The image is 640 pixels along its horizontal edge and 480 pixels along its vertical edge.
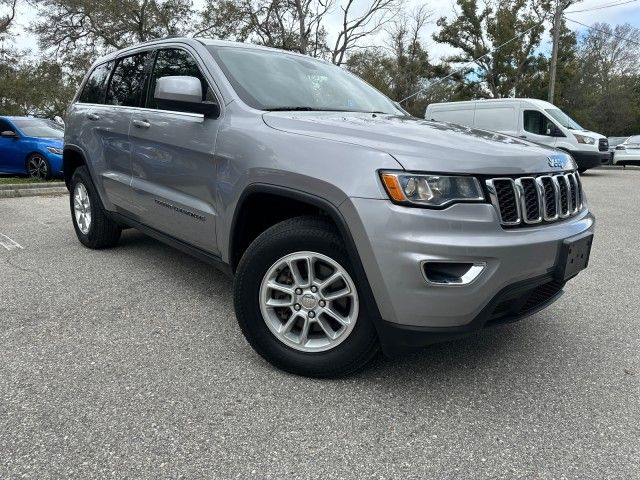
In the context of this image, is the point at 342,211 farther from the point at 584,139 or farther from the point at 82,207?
the point at 584,139

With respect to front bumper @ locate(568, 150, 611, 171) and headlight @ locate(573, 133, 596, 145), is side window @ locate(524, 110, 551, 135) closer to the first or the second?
headlight @ locate(573, 133, 596, 145)

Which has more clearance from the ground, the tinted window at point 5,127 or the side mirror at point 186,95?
the side mirror at point 186,95

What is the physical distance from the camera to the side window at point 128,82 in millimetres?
3990

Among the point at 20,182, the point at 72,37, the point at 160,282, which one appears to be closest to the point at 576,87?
the point at 72,37

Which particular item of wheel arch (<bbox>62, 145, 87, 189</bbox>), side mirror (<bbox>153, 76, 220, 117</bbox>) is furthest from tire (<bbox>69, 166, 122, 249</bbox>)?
side mirror (<bbox>153, 76, 220, 117</bbox>)

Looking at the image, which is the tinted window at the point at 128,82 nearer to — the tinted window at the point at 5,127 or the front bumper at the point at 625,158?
the tinted window at the point at 5,127

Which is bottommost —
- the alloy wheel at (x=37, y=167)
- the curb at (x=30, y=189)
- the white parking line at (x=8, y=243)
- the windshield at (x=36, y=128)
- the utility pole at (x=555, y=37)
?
the curb at (x=30, y=189)

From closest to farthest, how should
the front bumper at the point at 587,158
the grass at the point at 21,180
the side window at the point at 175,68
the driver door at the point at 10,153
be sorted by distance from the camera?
the side window at the point at 175,68 < the grass at the point at 21,180 < the driver door at the point at 10,153 < the front bumper at the point at 587,158

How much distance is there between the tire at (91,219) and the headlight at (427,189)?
3341mm

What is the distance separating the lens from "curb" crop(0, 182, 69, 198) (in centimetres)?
911

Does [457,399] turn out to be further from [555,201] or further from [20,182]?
[20,182]

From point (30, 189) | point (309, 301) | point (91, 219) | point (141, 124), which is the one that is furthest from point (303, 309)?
point (30, 189)

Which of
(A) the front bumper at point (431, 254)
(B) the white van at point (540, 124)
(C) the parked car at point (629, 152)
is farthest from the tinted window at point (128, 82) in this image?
(C) the parked car at point (629, 152)

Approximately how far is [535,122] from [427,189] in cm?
1370
